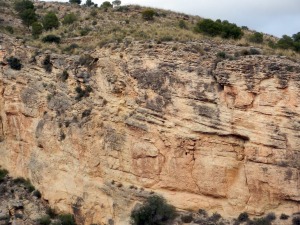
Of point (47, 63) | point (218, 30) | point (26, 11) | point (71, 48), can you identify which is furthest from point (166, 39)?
point (26, 11)

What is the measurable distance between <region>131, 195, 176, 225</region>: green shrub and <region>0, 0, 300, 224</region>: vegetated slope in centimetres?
47

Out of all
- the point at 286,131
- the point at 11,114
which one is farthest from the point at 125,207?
the point at 11,114

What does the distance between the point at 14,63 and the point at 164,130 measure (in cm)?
1181

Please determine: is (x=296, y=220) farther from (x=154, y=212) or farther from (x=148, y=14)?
(x=148, y=14)

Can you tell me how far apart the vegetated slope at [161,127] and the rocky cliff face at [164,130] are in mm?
48

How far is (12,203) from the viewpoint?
28.1 meters

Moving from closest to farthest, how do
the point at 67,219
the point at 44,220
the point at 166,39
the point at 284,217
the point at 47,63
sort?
the point at 284,217 → the point at 166,39 → the point at 67,219 → the point at 44,220 → the point at 47,63

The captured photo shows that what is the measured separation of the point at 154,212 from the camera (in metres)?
22.7

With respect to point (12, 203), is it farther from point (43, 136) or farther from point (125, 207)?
point (125, 207)

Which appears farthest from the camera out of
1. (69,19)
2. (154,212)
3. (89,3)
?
(89,3)

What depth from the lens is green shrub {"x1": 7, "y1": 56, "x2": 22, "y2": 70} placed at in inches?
1193

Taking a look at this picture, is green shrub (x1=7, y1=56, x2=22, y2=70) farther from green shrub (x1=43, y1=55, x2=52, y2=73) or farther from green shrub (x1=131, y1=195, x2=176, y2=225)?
green shrub (x1=131, y1=195, x2=176, y2=225)

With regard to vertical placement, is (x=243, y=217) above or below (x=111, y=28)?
below

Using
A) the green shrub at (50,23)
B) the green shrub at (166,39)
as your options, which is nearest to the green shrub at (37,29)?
the green shrub at (50,23)
